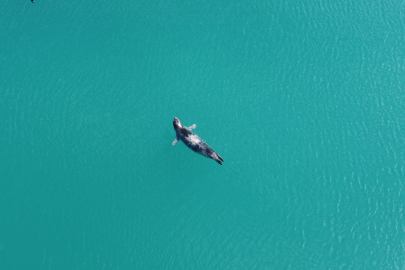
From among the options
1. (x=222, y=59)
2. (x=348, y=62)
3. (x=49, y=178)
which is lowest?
(x=49, y=178)

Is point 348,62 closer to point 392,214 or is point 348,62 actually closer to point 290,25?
point 290,25

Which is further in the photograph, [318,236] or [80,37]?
[80,37]

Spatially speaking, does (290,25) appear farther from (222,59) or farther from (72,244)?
(72,244)

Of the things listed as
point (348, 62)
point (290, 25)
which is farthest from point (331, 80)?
point (290, 25)

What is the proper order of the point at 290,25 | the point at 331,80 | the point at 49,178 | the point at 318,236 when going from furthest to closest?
1. the point at 290,25
2. the point at 331,80
3. the point at 49,178
4. the point at 318,236

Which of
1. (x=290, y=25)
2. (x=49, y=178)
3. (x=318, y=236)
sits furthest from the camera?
(x=290, y=25)

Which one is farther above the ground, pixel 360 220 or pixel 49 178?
pixel 360 220

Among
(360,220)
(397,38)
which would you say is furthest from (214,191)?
(397,38)
